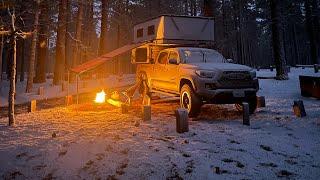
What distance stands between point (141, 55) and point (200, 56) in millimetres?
3454

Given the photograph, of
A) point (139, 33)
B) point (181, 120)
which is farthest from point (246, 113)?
point (139, 33)

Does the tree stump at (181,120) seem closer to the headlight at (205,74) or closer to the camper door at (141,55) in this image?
the headlight at (205,74)

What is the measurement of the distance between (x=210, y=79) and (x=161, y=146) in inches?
131

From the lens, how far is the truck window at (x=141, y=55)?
13.6 meters

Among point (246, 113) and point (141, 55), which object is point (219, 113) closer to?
point (246, 113)

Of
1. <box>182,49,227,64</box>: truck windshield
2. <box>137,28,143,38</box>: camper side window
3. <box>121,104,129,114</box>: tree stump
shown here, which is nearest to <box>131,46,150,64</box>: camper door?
<box>137,28,143,38</box>: camper side window

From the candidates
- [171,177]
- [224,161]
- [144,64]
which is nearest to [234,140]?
[224,161]

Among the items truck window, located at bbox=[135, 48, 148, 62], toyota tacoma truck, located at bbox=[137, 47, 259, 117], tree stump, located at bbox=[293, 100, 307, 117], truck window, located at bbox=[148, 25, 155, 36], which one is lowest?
tree stump, located at bbox=[293, 100, 307, 117]

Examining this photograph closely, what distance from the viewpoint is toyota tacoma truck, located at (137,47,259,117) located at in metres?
9.37

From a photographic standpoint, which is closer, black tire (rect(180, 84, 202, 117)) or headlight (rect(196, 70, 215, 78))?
headlight (rect(196, 70, 215, 78))

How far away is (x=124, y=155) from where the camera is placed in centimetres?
633

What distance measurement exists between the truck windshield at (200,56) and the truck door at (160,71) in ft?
3.28

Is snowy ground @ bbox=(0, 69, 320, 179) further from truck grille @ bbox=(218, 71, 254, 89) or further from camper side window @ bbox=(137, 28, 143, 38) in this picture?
camper side window @ bbox=(137, 28, 143, 38)

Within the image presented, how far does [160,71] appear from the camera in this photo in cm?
1200
